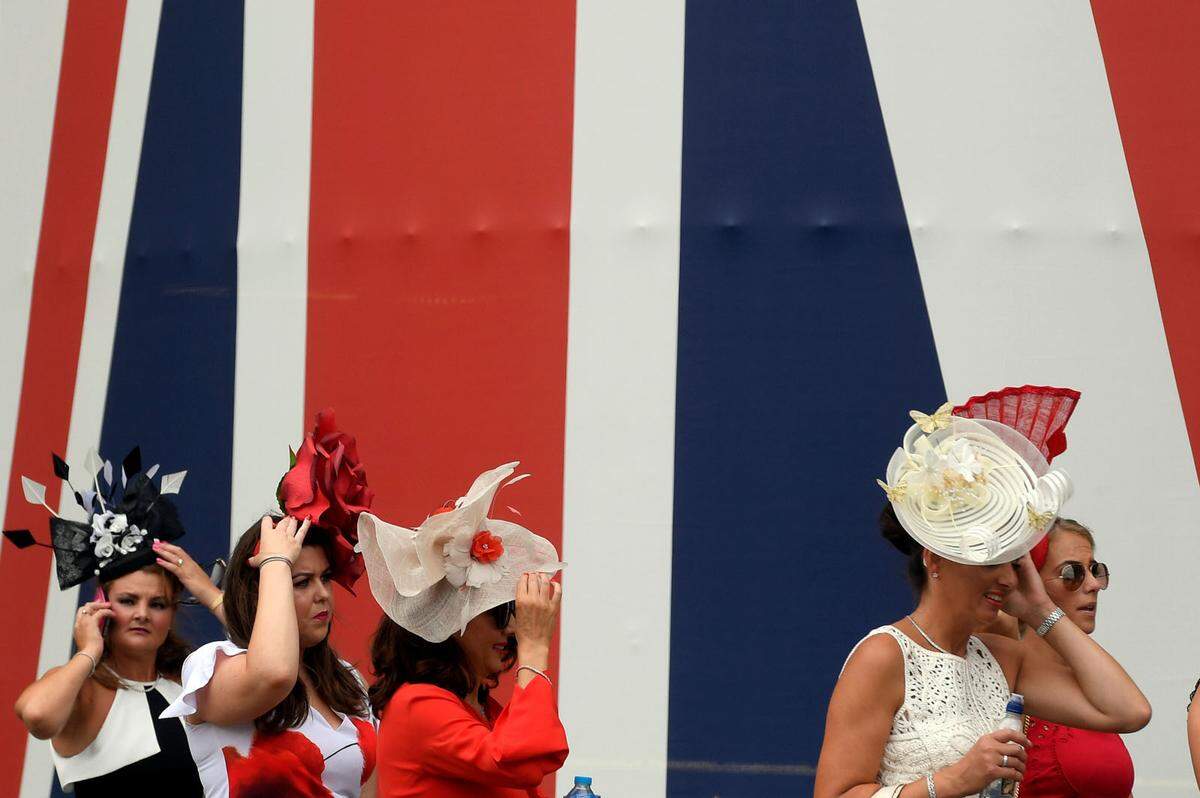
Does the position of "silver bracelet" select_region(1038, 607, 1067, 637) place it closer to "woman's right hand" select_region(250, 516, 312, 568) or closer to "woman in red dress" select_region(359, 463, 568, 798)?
"woman in red dress" select_region(359, 463, 568, 798)

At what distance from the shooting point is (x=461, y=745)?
2807 mm

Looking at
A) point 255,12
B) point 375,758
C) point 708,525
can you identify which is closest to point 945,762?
point 375,758

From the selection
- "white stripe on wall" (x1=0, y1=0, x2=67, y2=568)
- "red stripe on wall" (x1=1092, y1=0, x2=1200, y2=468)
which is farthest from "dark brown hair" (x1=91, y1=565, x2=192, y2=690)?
"red stripe on wall" (x1=1092, y1=0, x2=1200, y2=468)

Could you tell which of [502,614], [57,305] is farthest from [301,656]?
[57,305]

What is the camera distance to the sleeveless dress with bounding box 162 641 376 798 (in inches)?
120

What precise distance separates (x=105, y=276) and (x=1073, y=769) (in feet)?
11.8

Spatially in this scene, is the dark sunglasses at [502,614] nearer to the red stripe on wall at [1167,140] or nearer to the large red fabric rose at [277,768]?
the large red fabric rose at [277,768]

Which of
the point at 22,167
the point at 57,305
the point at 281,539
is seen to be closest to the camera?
the point at 281,539

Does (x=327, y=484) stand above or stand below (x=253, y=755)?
above

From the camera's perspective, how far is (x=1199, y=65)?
15.6ft

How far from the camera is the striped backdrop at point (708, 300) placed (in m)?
4.57

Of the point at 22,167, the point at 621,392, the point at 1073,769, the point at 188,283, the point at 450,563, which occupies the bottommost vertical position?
the point at 1073,769

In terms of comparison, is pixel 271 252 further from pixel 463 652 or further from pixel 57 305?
pixel 463 652

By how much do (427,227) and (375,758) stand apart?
2.01 meters
